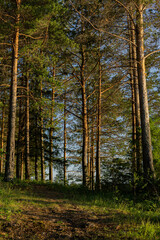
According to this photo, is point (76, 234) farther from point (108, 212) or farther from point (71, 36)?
point (71, 36)

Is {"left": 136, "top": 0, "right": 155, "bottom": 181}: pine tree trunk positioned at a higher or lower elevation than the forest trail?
higher

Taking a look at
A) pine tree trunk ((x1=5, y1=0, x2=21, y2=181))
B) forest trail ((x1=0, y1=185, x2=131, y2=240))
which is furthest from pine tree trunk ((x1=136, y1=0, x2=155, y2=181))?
pine tree trunk ((x1=5, y1=0, x2=21, y2=181))

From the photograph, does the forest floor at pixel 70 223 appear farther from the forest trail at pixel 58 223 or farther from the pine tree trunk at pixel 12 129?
the pine tree trunk at pixel 12 129

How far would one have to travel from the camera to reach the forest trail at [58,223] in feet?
13.1

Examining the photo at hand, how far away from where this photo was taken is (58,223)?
464 cm

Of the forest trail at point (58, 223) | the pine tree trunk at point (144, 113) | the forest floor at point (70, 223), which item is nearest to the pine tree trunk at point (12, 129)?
the forest floor at point (70, 223)

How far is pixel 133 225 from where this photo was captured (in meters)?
4.59

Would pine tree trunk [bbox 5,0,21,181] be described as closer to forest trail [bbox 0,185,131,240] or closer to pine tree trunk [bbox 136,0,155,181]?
forest trail [bbox 0,185,131,240]

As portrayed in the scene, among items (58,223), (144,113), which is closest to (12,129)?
(144,113)

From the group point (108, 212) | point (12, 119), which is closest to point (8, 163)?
point (12, 119)

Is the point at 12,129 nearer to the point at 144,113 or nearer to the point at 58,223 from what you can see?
the point at 144,113

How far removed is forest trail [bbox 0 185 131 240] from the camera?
399 cm

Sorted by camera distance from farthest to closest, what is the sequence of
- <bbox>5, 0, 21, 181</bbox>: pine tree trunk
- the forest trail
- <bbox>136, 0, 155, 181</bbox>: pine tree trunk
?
<bbox>5, 0, 21, 181</bbox>: pine tree trunk, <bbox>136, 0, 155, 181</bbox>: pine tree trunk, the forest trail

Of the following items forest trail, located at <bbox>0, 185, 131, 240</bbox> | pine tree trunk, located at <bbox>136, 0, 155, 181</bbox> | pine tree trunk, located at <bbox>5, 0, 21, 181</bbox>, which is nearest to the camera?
forest trail, located at <bbox>0, 185, 131, 240</bbox>
